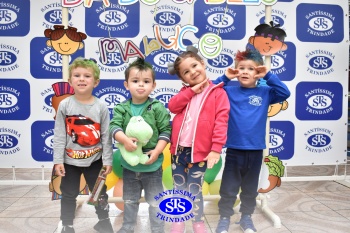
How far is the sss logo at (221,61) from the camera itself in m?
3.08

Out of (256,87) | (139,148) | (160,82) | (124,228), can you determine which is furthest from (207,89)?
(160,82)

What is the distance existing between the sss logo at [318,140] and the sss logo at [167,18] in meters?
1.60

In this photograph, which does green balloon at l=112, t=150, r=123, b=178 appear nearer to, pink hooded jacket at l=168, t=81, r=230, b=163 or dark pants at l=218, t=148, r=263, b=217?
pink hooded jacket at l=168, t=81, r=230, b=163

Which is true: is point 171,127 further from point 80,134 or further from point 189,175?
point 80,134

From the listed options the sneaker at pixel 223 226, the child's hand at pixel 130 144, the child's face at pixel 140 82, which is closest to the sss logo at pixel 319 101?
the sneaker at pixel 223 226

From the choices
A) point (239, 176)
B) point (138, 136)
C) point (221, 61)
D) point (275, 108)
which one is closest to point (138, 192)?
point (138, 136)

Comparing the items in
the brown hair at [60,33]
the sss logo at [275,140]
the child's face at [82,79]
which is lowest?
the sss logo at [275,140]

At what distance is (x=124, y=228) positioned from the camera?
1.92 meters

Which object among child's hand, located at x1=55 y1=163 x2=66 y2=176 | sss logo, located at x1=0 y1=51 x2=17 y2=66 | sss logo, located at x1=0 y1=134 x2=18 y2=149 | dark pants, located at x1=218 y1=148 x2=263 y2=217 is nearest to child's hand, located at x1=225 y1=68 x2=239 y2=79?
dark pants, located at x1=218 y1=148 x2=263 y2=217

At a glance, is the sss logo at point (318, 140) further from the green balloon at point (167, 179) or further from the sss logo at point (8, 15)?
the sss logo at point (8, 15)

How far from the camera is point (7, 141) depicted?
3051mm

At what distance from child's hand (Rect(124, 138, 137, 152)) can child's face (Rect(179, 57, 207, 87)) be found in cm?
44

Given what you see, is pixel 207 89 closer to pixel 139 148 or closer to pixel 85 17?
pixel 139 148

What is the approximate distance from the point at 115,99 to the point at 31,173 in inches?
50.8
